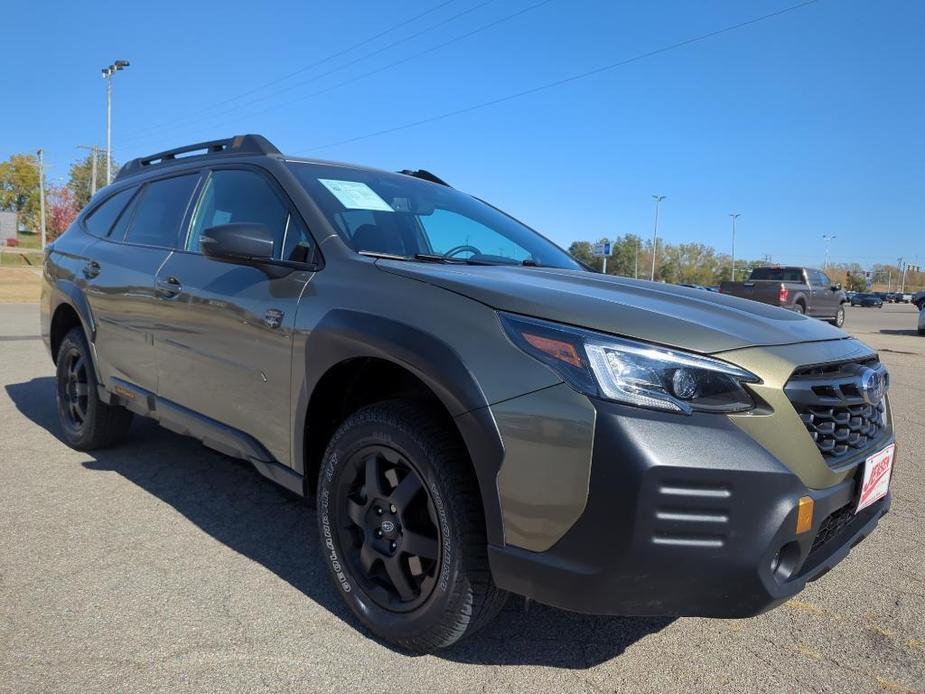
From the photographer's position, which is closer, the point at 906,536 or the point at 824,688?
the point at 824,688

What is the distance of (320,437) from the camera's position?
271cm

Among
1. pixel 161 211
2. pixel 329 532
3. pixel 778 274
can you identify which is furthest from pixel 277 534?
pixel 778 274

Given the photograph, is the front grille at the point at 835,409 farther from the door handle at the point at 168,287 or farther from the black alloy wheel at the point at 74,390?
the black alloy wheel at the point at 74,390

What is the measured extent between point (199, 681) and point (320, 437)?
934 mm

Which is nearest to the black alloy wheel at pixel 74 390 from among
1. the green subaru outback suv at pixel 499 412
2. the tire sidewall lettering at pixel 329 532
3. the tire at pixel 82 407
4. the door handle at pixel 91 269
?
the tire at pixel 82 407

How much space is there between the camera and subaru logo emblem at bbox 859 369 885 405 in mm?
2184

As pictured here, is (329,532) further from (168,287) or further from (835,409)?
(835,409)

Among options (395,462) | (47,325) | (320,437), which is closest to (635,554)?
(395,462)

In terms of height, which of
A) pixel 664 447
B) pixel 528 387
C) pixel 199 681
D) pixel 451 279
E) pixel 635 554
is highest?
pixel 451 279

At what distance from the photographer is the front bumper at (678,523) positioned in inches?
69.4

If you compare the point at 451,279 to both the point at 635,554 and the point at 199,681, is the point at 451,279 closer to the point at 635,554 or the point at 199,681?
the point at 635,554

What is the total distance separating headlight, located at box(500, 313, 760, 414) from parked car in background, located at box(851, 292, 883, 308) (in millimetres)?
70912

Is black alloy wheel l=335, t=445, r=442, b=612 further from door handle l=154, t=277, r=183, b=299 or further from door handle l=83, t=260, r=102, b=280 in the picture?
door handle l=83, t=260, r=102, b=280

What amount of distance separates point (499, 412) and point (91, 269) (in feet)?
11.4
